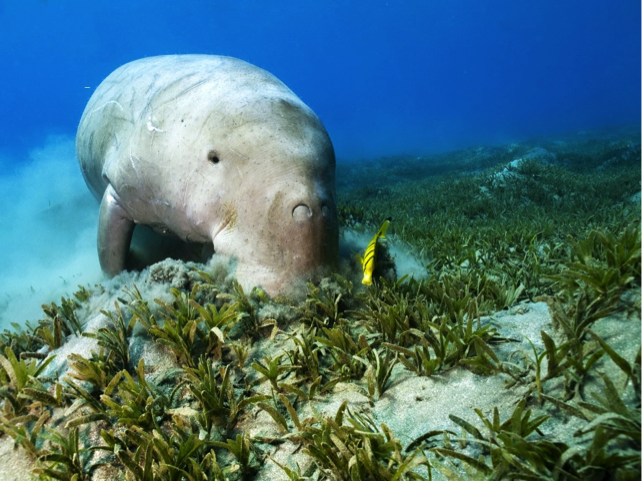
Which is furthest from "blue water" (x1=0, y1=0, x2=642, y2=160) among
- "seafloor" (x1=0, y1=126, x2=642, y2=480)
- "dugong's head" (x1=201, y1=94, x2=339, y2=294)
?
"seafloor" (x1=0, y1=126, x2=642, y2=480)

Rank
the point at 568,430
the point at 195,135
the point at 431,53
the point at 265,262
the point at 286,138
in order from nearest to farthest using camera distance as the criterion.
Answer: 1. the point at 568,430
2. the point at 265,262
3. the point at 286,138
4. the point at 195,135
5. the point at 431,53

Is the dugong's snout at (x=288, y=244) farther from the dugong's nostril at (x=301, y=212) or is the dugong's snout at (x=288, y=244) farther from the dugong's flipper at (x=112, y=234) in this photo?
the dugong's flipper at (x=112, y=234)

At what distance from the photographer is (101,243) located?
12.2ft

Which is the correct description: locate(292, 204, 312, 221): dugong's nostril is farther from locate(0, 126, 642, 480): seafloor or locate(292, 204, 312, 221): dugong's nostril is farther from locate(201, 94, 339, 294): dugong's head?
locate(0, 126, 642, 480): seafloor

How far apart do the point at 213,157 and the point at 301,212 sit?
96cm

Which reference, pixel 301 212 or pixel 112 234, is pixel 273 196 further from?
pixel 112 234

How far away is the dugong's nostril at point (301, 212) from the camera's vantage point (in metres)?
2.35

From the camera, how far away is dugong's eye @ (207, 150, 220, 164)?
111 inches

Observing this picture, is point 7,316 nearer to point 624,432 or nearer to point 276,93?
point 276,93

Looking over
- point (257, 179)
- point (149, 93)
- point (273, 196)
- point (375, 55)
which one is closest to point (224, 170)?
point (257, 179)

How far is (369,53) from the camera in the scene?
166 meters

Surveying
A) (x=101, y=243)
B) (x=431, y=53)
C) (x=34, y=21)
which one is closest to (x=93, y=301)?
(x=101, y=243)

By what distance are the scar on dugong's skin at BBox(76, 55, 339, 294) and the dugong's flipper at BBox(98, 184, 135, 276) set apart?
0.01 metres

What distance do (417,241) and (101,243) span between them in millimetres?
3370
